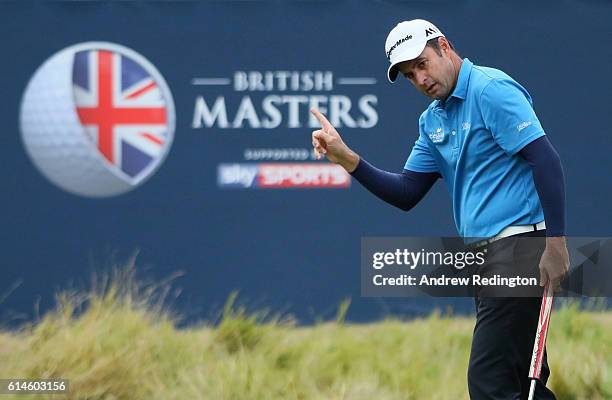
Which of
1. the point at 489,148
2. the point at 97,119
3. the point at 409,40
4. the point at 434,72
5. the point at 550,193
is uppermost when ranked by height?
the point at 409,40

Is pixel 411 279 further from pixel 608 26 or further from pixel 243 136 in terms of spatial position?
pixel 608 26

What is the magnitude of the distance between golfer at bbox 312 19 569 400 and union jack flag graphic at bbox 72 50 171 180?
2.09 meters

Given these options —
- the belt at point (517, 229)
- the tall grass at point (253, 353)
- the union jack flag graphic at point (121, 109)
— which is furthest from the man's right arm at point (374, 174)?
the union jack flag graphic at point (121, 109)

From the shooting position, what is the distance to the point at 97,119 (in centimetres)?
538

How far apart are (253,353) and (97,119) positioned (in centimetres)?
139

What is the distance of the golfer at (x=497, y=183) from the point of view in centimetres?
338

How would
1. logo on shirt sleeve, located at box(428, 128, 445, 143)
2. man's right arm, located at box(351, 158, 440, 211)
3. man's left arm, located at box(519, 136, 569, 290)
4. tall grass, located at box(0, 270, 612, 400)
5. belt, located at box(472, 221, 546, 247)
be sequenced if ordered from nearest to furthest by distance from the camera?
man's left arm, located at box(519, 136, 569, 290), belt, located at box(472, 221, 546, 247), logo on shirt sleeve, located at box(428, 128, 445, 143), man's right arm, located at box(351, 158, 440, 211), tall grass, located at box(0, 270, 612, 400)

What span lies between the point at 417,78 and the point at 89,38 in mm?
2352

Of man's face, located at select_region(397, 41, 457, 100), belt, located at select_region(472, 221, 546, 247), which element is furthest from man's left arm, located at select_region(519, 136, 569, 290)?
man's face, located at select_region(397, 41, 457, 100)

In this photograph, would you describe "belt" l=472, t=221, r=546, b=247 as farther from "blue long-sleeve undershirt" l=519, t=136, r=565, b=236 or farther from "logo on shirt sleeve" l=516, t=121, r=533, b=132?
"logo on shirt sleeve" l=516, t=121, r=533, b=132

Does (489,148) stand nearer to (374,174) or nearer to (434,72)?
(434,72)

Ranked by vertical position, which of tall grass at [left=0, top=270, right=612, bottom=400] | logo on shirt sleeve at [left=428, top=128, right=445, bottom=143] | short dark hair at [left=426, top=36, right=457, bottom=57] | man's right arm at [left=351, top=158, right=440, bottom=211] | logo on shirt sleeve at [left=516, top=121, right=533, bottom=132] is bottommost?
tall grass at [left=0, top=270, right=612, bottom=400]

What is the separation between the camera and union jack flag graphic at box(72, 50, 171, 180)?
5379 millimetres

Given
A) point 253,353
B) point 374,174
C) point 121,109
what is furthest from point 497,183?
point 121,109
